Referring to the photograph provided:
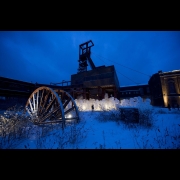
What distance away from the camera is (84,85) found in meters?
19.6

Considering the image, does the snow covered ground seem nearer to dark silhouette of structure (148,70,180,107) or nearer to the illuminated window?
dark silhouette of structure (148,70,180,107)

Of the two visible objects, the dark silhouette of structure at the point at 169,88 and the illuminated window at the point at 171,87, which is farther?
the illuminated window at the point at 171,87

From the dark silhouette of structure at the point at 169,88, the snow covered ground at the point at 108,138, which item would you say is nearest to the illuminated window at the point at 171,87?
the dark silhouette of structure at the point at 169,88

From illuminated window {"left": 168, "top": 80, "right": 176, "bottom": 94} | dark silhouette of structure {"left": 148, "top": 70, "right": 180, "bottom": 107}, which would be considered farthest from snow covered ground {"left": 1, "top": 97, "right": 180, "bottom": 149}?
illuminated window {"left": 168, "top": 80, "right": 176, "bottom": 94}

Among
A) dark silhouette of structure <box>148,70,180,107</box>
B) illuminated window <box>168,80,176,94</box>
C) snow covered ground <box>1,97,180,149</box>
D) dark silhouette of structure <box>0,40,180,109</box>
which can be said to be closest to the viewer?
snow covered ground <box>1,97,180,149</box>

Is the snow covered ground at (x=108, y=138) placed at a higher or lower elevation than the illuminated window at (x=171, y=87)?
lower

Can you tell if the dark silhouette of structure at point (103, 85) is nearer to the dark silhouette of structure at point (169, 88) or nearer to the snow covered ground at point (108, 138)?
the dark silhouette of structure at point (169, 88)

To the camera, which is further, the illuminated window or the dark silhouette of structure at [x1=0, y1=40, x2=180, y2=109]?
the illuminated window

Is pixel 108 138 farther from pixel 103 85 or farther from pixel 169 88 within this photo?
pixel 169 88

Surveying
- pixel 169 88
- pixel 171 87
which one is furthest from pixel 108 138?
pixel 171 87

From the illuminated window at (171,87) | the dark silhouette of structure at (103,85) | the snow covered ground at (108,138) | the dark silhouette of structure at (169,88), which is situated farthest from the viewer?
the illuminated window at (171,87)
